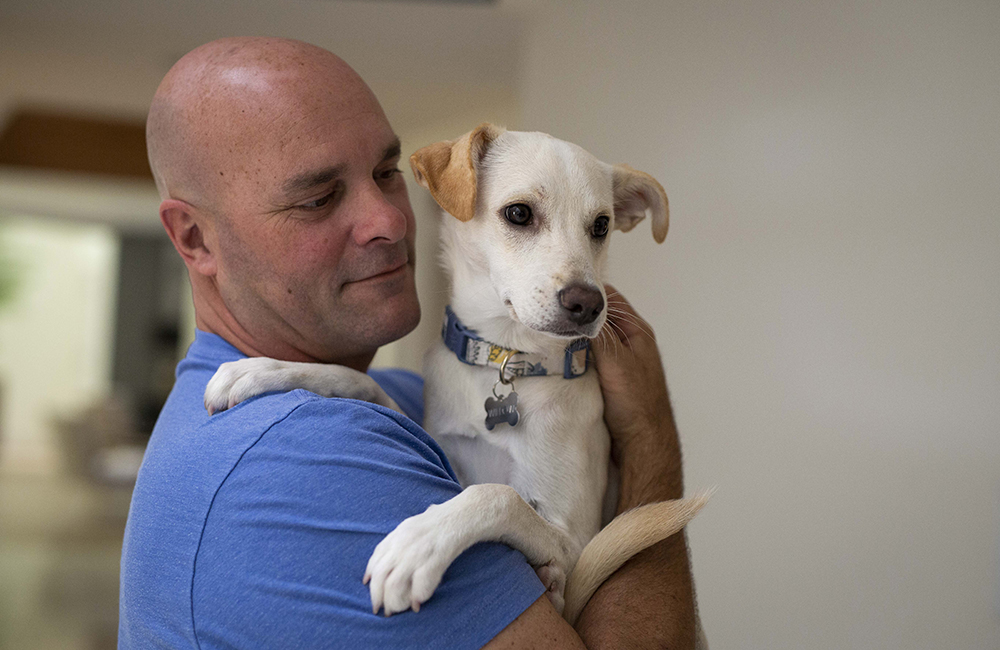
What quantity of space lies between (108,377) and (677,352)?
29.1ft

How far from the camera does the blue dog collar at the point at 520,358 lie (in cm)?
119

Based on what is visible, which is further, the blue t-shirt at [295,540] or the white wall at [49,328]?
the white wall at [49,328]

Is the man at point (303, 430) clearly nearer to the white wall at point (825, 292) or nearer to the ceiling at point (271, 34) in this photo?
the white wall at point (825, 292)

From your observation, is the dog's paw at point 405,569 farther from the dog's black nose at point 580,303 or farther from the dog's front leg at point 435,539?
the dog's black nose at point 580,303

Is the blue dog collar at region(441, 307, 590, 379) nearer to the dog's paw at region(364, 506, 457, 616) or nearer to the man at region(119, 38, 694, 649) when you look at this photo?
the man at region(119, 38, 694, 649)

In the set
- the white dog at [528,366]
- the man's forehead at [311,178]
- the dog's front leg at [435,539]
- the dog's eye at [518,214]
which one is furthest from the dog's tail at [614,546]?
the man's forehead at [311,178]

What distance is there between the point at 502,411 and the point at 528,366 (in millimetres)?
85

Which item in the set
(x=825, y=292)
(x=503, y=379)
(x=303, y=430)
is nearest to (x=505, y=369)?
(x=503, y=379)

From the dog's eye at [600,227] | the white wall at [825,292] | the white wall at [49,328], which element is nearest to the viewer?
the dog's eye at [600,227]

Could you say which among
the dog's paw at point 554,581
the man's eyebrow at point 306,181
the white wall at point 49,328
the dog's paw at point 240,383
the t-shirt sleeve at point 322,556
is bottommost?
the white wall at point 49,328

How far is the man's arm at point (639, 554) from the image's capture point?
0.86m

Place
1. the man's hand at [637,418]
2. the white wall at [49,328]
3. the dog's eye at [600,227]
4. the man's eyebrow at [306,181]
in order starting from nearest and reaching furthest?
the man's eyebrow at [306,181], the man's hand at [637,418], the dog's eye at [600,227], the white wall at [49,328]

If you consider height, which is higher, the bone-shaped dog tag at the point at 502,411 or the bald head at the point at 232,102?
the bald head at the point at 232,102

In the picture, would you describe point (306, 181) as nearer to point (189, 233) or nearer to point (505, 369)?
point (189, 233)
